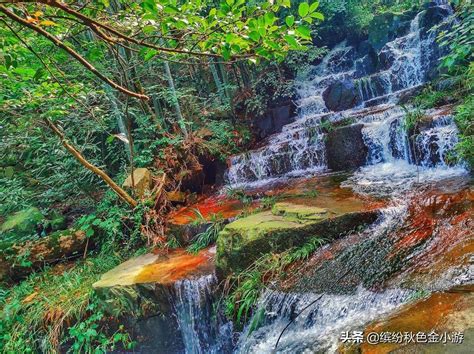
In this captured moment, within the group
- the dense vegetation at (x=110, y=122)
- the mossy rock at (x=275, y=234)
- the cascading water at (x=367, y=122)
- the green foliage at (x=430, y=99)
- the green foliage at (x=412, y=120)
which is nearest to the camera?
the dense vegetation at (x=110, y=122)

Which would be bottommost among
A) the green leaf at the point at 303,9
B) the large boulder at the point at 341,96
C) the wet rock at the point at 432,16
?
the green leaf at the point at 303,9

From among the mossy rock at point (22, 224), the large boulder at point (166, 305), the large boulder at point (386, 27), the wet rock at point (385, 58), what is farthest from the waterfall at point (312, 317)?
the large boulder at point (386, 27)

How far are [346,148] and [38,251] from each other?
690cm

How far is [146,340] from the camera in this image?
439 cm

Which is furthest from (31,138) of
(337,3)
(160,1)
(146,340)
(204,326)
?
(337,3)

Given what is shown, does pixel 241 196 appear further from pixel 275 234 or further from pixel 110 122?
pixel 110 122

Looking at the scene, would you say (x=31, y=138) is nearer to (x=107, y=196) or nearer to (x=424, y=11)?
(x=107, y=196)

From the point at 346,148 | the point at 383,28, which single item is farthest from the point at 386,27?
the point at 346,148

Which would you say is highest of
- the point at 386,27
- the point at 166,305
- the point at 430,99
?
the point at 386,27

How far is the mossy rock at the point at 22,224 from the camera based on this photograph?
20.6ft

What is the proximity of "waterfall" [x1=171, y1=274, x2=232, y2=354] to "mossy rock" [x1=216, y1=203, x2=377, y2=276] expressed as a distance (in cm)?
33

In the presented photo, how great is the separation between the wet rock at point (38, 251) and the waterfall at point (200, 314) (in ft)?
10.3

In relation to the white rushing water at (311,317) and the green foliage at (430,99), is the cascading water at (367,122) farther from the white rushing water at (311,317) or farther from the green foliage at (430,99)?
the white rushing water at (311,317)

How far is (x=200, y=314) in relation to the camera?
4152 mm
